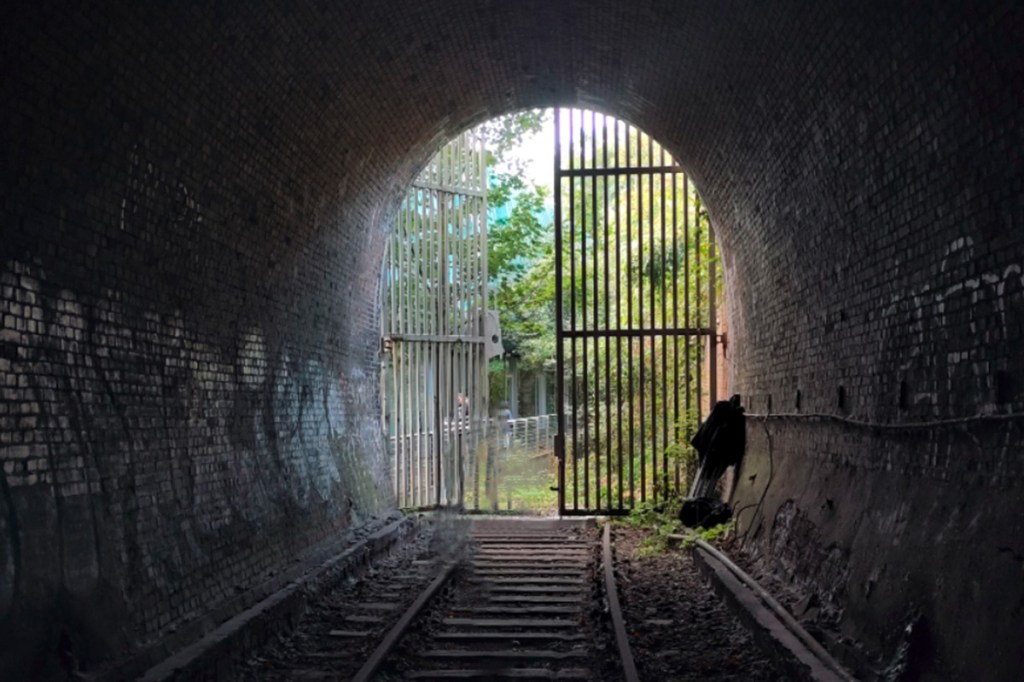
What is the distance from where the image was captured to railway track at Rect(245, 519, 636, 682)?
234 inches

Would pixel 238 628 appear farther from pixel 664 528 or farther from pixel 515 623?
pixel 664 528

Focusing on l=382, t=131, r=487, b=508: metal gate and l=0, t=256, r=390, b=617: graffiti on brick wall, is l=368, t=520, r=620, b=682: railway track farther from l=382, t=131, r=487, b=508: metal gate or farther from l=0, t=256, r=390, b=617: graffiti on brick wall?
l=382, t=131, r=487, b=508: metal gate

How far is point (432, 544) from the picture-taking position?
11422 mm

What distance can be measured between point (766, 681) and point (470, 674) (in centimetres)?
162

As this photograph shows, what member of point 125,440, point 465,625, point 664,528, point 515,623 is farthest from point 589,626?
point 664,528

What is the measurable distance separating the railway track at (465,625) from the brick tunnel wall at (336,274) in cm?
71

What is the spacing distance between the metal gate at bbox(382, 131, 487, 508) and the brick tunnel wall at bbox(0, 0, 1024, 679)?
3.15 metres

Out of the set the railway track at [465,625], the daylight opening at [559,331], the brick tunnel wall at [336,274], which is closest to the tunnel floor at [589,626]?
the railway track at [465,625]

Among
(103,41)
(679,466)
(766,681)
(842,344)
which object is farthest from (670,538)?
(103,41)

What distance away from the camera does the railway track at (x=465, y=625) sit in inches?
234

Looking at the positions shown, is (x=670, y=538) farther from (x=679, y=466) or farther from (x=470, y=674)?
(x=470, y=674)

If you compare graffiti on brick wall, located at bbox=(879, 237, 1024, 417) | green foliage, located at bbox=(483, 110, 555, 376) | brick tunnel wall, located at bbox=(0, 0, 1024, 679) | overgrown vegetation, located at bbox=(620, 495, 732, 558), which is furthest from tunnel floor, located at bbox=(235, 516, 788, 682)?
green foliage, located at bbox=(483, 110, 555, 376)

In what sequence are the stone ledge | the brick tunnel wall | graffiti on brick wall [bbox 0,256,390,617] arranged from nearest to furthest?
1. the brick tunnel wall
2. graffiti on brick wall [bbox 0,256,390,617]
3. the stone ledge

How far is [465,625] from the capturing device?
7.18m
